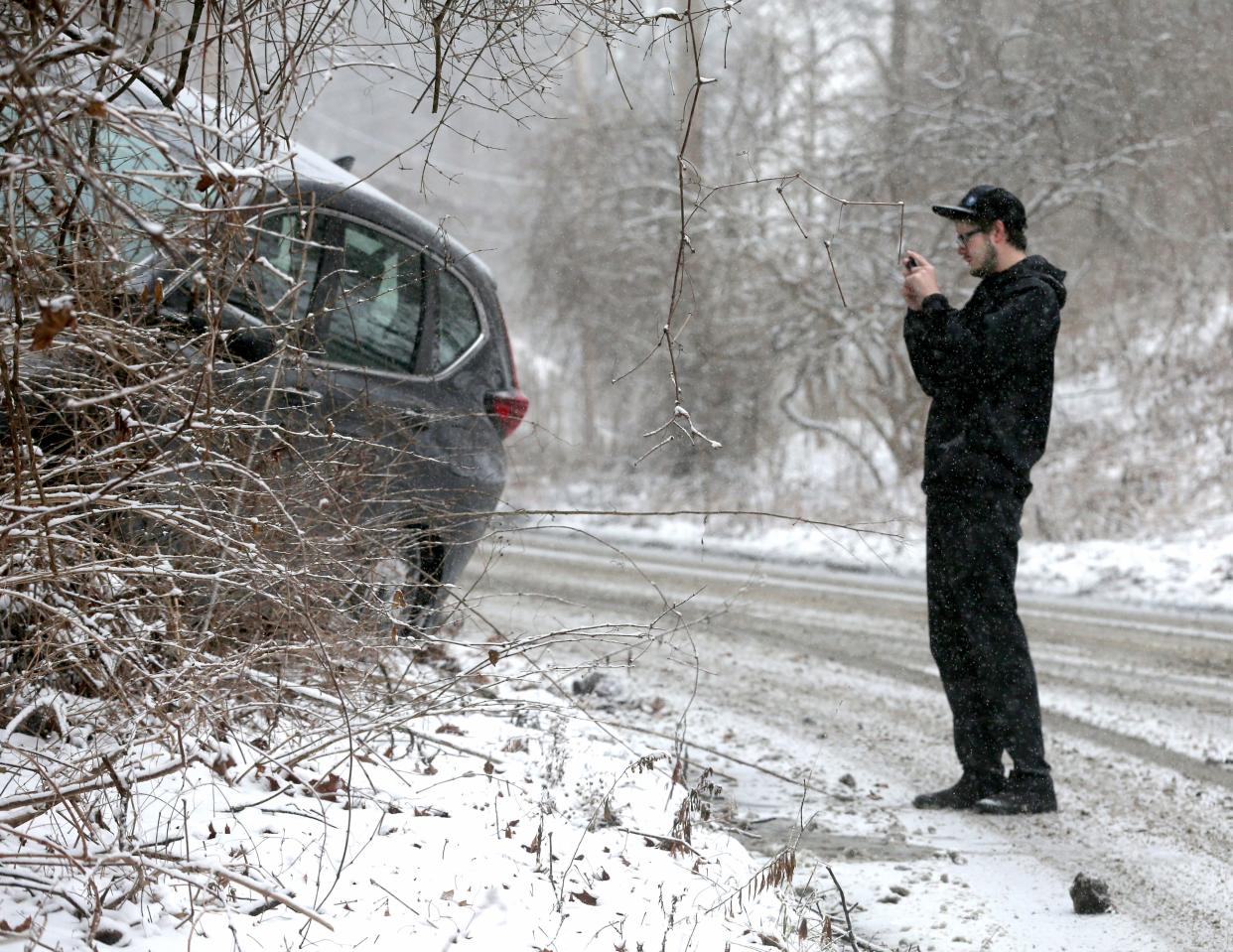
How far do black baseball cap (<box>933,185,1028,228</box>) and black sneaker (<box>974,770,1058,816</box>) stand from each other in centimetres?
197

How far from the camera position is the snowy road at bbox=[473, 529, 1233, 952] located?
11.3 ft

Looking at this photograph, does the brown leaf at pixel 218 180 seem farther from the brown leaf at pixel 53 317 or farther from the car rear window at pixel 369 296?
the car rear window at pixel 369 296

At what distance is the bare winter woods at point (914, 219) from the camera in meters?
15.7

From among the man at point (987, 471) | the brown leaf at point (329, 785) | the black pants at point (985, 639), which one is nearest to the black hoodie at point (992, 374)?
the man at point (987, 471)

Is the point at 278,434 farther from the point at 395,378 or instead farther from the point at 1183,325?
the point at 1183,325

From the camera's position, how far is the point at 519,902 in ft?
9.61

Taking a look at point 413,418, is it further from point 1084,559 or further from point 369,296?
point 1084,559

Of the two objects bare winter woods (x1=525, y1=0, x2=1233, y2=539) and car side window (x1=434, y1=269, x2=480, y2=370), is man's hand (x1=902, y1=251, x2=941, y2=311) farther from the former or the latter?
bare winter woods (x1=525, y1=0, x2=1233, y2=539)

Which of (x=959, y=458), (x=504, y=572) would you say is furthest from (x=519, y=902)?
(x=504, y=572)

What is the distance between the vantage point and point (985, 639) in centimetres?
443

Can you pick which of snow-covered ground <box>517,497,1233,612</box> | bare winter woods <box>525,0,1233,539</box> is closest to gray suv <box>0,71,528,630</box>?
snow-covered ground <box>517,497,1233,612</box>

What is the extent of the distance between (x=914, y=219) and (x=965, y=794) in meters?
13.4

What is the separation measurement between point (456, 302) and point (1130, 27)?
1351 centimetres

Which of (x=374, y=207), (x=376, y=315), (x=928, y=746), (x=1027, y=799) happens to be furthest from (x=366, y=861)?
(x=374, y=207)
